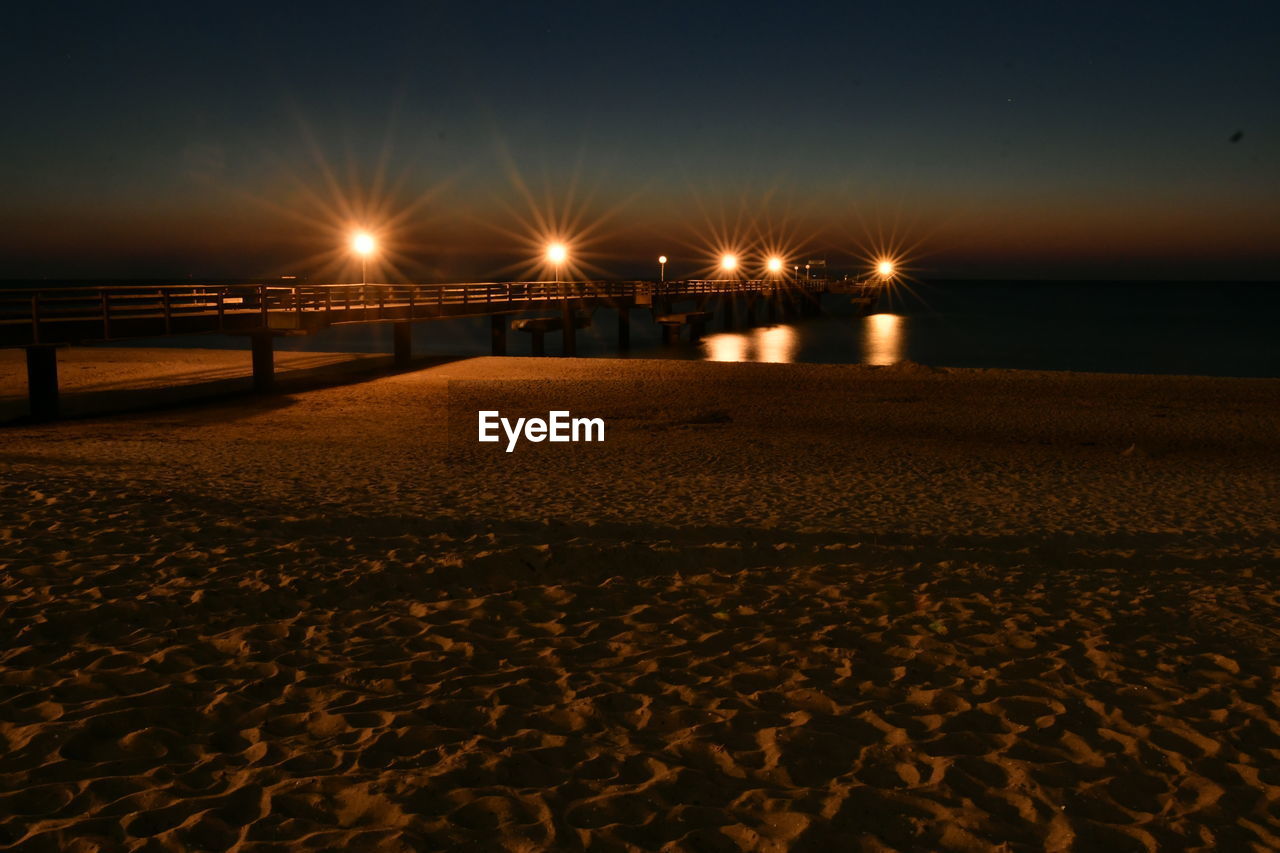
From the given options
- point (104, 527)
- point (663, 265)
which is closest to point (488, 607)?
point (104, 527)

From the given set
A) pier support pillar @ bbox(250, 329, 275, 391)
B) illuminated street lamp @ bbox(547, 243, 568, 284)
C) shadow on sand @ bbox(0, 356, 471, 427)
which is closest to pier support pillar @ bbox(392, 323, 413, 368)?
shadow on sand @ bbox(0, 356, 471, 427)

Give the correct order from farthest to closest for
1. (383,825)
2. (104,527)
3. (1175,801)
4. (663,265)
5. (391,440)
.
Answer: (663,265) → (391,440) → (104,527) → (1175,801) → (383,825)

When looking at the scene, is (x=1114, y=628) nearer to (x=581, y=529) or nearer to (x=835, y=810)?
(x=835, y=810)

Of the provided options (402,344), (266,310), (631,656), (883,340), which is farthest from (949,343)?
(631,656)

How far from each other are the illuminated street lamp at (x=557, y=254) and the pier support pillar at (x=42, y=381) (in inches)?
1026

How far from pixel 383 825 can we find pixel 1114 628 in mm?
5105

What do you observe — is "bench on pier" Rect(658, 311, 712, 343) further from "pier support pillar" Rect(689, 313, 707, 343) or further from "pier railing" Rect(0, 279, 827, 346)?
"pier railing" Rect(0, 279, 827, 346)

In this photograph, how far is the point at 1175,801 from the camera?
410cm

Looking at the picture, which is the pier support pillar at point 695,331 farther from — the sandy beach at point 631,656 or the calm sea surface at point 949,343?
the sandy beach at point 631,656

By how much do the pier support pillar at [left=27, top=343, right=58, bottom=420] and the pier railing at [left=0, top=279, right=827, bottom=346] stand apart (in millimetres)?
281

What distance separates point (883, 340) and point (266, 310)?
41156mm

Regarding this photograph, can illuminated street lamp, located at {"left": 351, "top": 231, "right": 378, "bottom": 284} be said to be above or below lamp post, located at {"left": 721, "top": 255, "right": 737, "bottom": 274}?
below

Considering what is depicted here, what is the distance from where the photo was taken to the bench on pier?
160 ft

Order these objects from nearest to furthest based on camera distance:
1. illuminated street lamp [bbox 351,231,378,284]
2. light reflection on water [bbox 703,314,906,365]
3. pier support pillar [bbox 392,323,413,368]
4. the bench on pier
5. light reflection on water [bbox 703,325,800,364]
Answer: pier support pillar [bbox 392,323,413,368] → illuminated street lamp [bbox 351,231,378,284] → light reflection on water [bbox 703,325,800,364] → light reflection on water [bbox 703,314,906,365] → the bench on pier
